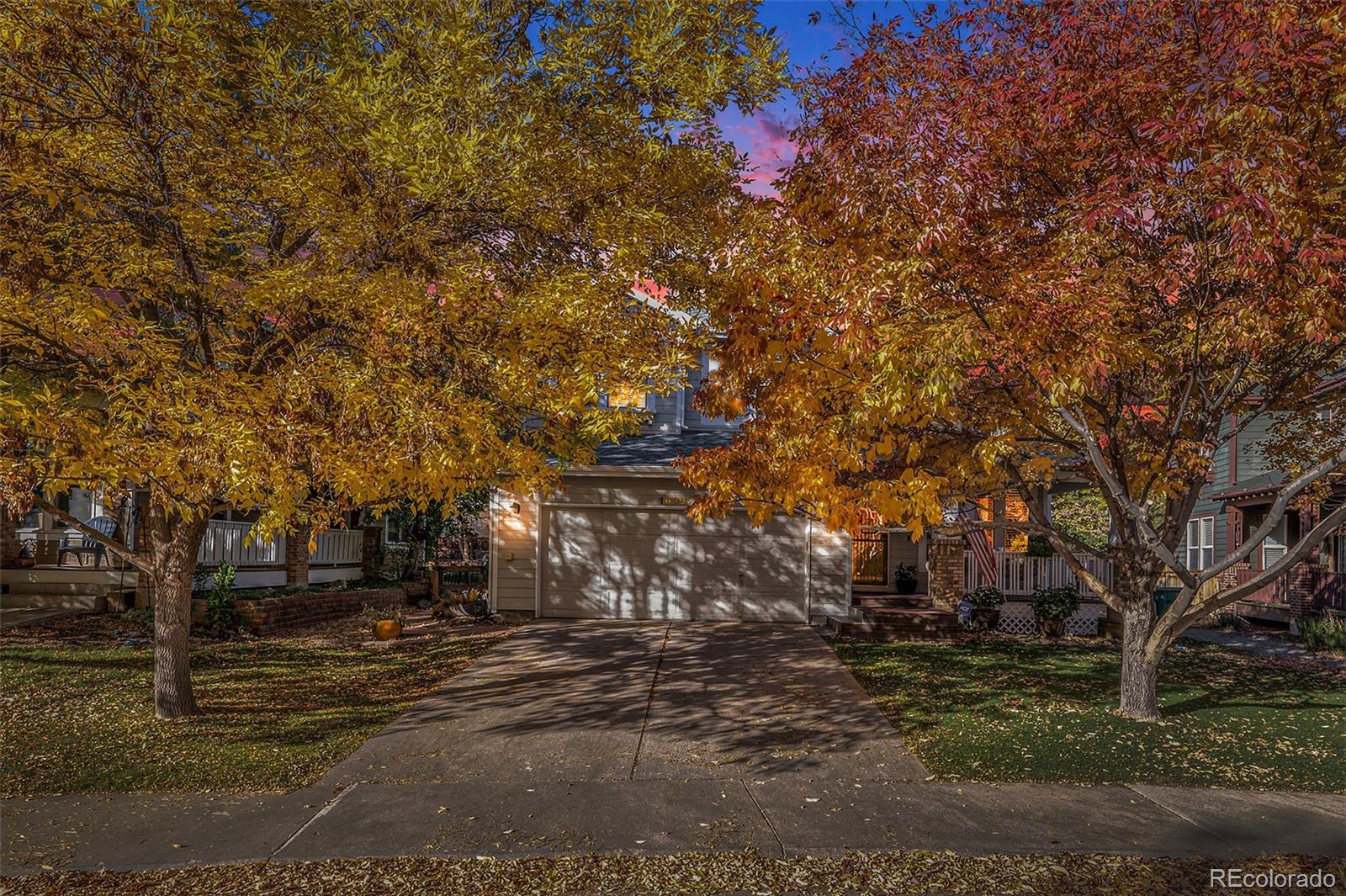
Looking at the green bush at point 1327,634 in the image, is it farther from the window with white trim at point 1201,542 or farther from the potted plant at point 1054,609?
the window with white trim at point 1201,542

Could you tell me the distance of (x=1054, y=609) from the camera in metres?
16.6

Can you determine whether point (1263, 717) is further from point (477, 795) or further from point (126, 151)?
point (126, 151)

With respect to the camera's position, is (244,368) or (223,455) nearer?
(223,455)

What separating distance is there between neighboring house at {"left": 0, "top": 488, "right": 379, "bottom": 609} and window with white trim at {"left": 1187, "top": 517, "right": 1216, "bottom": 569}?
80.1 ft

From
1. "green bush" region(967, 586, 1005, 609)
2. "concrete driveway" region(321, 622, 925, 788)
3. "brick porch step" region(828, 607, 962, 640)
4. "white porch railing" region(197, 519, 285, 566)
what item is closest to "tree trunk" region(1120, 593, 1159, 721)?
"concrete driveway" region(321, 622, 925, 788)

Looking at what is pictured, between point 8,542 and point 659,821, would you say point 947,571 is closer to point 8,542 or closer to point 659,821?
point 659,821

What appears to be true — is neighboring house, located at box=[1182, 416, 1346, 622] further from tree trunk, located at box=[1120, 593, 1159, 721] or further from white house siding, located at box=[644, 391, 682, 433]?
white house siding, located at box=[644, 391, 682, 433]

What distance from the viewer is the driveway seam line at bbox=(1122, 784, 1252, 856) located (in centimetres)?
617

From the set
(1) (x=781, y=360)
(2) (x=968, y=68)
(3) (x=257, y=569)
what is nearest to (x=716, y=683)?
(1) (x=781, y=360)

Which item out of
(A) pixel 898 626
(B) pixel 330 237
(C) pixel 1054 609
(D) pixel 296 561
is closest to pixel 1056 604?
(C) pixel 1054 609

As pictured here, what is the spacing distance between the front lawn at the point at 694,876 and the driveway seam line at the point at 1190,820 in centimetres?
23

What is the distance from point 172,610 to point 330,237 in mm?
4165

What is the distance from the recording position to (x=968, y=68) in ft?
29.3

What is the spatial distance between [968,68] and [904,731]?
22.2 ft
